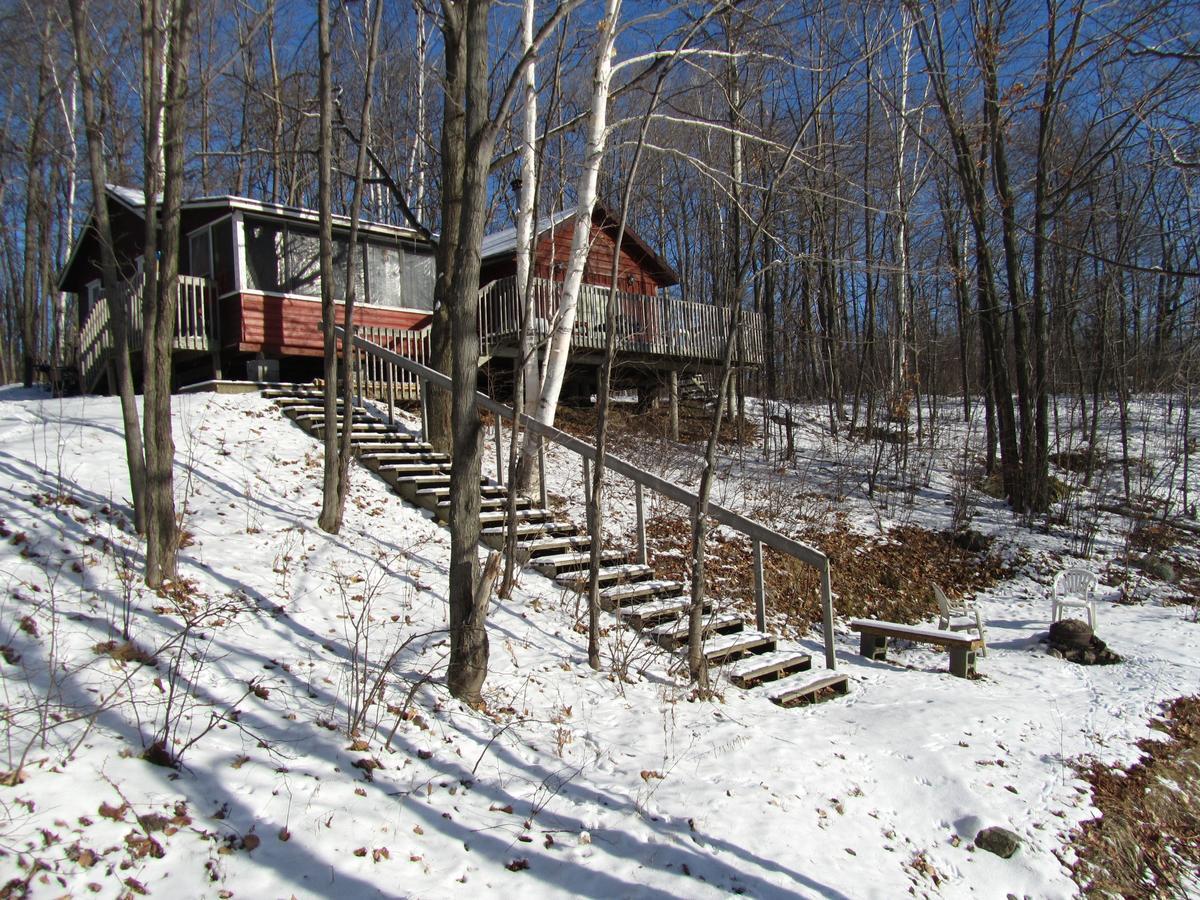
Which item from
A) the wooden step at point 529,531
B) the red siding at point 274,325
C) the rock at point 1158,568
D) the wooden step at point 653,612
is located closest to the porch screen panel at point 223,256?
the red siding at point 274,325

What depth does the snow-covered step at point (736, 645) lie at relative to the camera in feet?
21.4

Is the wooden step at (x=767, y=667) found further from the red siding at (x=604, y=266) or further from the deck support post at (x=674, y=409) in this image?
the red siding at (x=604, y=266)

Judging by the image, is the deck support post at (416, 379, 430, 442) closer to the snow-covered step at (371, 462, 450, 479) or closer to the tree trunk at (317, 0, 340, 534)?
the snow-covered step at (371, 462, 450, 479)

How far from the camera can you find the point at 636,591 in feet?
23.9

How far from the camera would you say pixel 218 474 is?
833 centimetres

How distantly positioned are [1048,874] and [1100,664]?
4974mm

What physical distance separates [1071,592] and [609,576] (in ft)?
22.6

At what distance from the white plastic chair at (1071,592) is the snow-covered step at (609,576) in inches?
225

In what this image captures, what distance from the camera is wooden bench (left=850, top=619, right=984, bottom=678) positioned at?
766 centimetres

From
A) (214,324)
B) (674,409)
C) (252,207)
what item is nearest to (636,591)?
(674,409)

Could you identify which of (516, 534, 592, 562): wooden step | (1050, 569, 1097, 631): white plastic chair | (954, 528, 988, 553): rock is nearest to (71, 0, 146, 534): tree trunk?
(516, 534, 592, 562): wooden step

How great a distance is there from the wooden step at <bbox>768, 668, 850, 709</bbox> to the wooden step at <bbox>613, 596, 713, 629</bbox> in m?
1.00

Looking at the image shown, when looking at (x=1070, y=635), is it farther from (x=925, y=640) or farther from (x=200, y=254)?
(x=200, y=254)

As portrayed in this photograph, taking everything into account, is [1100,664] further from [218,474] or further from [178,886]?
[218,474]
